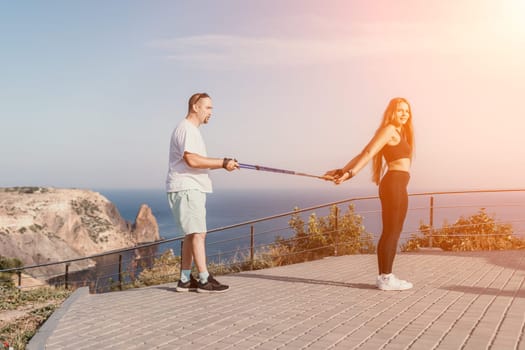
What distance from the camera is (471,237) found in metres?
12.0

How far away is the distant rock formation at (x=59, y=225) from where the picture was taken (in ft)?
329

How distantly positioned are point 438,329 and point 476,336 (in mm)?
324

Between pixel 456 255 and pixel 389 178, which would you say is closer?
pixel 389 178

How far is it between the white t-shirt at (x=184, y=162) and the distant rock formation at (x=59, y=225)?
9558 centimetres

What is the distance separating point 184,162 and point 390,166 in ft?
7.10

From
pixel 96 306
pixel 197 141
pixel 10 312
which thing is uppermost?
pixel 197 141

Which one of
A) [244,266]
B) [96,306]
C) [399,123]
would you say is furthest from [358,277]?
[244,266]

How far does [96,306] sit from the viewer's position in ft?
20.2

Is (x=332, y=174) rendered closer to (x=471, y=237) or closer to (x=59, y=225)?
(x=471, y=237)

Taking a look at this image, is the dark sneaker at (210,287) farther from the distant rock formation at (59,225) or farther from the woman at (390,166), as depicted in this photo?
the distant rock formation at (59,225)

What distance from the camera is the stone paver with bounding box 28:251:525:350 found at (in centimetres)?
449

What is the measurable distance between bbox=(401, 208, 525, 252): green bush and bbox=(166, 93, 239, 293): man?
6.31 m

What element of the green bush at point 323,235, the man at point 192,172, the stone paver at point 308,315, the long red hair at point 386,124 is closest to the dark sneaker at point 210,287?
the stone paver at point 308,315

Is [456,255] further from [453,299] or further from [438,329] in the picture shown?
[438,329]
